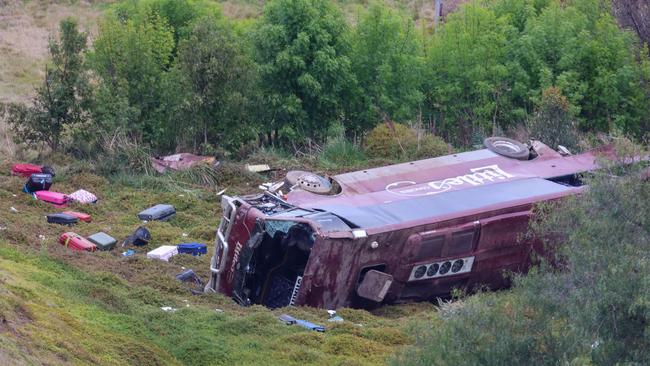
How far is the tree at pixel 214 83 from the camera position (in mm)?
22078

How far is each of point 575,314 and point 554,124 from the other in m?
13.9

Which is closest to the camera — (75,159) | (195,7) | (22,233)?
(22,233)

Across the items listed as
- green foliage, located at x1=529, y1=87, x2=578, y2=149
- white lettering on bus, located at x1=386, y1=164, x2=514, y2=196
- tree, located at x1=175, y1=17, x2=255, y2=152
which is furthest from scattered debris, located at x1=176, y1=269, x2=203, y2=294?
green foliage, located at x1=529, y1=87, x2=578, y2=149

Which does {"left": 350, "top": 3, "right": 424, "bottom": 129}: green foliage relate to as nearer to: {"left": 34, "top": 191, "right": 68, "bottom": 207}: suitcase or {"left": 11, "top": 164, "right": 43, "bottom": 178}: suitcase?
{"left": 11, "top": 164, "right": 43, "bottom": 178}: suitcase

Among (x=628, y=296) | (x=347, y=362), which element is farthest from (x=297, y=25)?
(x=628, y=296)

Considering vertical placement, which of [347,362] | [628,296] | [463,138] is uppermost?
[628,296]

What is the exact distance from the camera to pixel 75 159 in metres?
21.8

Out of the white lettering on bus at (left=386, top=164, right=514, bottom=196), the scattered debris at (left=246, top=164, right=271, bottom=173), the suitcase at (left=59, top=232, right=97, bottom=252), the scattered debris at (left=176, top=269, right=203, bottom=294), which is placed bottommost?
the scattered debris at (left=246, top=164, right=271, bottom=173)

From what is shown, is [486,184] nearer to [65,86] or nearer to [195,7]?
[65,86]

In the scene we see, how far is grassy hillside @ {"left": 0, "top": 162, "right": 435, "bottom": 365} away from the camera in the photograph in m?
10.5

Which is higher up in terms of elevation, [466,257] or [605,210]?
[605,210]

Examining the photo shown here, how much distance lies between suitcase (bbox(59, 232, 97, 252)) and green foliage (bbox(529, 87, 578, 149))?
10.1 metres

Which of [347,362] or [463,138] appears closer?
[347,362]

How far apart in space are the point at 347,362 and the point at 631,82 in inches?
639
